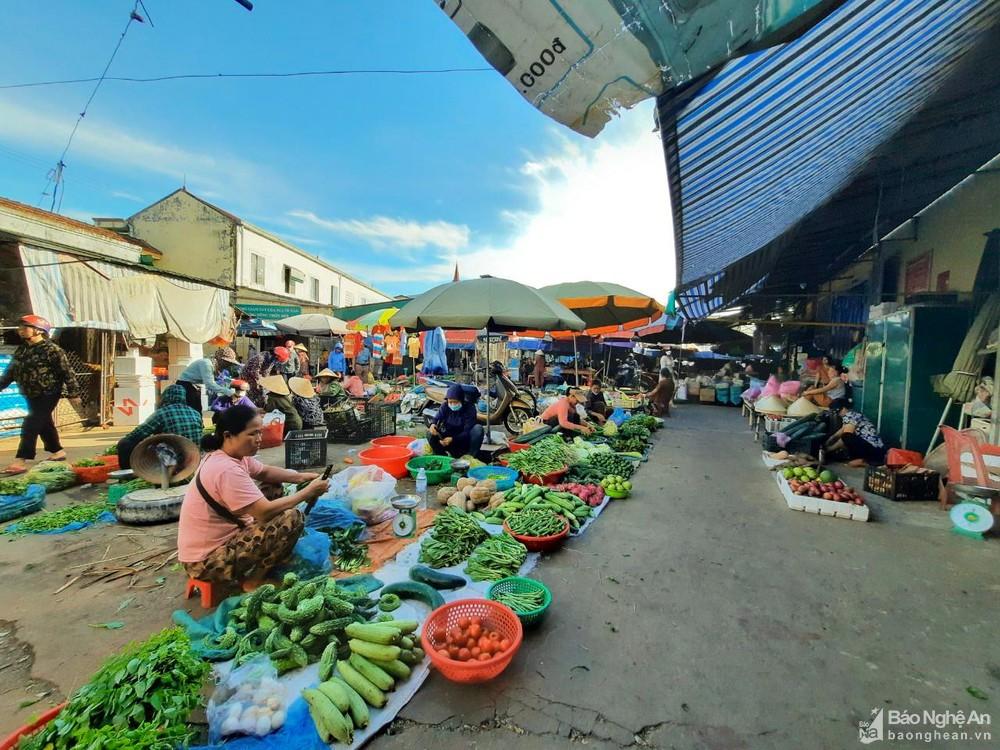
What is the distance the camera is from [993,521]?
4.06 meters

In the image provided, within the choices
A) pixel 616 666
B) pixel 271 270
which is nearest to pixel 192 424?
pixel 616 666

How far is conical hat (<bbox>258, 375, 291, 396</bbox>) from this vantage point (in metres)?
7.11

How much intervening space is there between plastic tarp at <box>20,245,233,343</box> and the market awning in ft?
32.3

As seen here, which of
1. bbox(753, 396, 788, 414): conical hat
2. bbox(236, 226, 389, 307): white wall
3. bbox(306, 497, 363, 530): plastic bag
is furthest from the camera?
bbox(236, 226, 389, 307): white wall

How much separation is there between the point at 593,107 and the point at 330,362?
15.1 meters

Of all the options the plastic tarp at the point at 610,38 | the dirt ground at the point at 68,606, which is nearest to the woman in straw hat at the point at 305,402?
the dirt ground at the point at 68,606

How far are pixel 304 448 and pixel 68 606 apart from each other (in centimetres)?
339

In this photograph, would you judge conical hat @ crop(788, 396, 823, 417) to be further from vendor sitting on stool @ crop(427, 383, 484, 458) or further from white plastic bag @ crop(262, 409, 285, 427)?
white plastic bag @ crop(262, 409, 285, 427)

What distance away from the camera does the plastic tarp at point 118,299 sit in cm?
714

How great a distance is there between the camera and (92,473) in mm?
5391

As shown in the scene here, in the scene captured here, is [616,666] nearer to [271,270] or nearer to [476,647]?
[476,647]

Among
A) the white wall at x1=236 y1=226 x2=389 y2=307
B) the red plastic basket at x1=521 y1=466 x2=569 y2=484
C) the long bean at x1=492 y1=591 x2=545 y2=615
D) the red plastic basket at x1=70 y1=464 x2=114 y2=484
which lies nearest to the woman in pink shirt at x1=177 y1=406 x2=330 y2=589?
the long bean at x1=492 y1=591 x2=545 y2=615

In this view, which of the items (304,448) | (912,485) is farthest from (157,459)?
(912,485)
